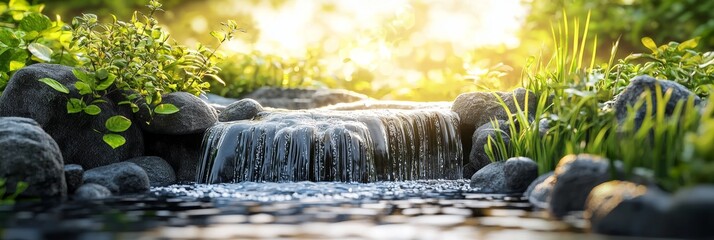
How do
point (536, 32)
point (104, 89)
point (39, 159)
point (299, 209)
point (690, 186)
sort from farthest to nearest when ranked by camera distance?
point (536, 32) < point (104, 89) < point (39, 159) < point (299, 209) < point (690, 186)

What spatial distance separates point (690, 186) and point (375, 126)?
4.44 metres

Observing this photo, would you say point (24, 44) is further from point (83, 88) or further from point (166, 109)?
point (166, 109)

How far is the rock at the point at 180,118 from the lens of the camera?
27.5ft

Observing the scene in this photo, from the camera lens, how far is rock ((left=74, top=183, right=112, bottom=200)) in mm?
6416

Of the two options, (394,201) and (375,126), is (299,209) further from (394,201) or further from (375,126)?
(375,126)

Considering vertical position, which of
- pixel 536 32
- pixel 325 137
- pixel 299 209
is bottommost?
pixel 299 209

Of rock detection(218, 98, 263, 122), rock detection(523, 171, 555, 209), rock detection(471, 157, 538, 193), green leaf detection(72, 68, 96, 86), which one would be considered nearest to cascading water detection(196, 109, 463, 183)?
rock detection(218, 98, 263, 122)

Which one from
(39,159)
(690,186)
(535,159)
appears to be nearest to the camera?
(690,186)

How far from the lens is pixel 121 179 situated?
276 inches

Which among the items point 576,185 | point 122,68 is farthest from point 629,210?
point 122,68

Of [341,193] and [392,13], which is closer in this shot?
[341,193]

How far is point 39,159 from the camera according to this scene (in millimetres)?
6383

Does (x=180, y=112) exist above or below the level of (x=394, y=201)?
above

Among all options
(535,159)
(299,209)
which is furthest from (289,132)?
(299,209)
